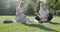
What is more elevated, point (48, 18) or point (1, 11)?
point (48, 18)

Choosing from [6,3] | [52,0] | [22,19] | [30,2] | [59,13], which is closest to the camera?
[22,19]

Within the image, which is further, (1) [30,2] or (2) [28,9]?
(1) [30,2]

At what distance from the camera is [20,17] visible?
1024 centimetres

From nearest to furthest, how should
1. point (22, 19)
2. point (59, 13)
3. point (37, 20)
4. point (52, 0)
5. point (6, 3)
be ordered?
point (22, 19), point (37, 20), point (59, 13), point (52, 0), point (6, 3)

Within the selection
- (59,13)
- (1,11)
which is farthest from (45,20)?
(1,11)

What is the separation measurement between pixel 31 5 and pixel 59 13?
399 cm

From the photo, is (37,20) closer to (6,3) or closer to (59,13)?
(59,13)

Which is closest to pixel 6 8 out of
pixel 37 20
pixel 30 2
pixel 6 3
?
pixel 6 3

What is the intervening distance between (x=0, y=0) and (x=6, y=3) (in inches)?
41.0

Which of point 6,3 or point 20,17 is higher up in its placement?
point 20,17

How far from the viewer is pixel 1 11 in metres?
23.1

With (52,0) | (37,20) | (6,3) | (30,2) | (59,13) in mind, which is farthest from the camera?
(6,3)

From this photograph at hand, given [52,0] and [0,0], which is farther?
[0,0]

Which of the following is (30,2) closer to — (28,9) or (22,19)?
(28,9)
